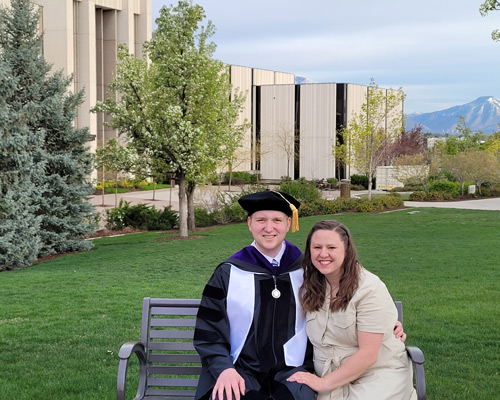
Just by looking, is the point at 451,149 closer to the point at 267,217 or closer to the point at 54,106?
the point at 54,106

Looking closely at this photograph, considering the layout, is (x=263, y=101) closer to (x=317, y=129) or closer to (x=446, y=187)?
(x=317, y=129)

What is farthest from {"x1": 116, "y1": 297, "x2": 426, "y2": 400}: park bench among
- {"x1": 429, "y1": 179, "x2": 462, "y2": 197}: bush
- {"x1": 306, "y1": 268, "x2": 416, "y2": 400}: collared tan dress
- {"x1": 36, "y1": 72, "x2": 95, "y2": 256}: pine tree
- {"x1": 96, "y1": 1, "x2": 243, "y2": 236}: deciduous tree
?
{"x1": 429, "y1": 179, "x2": 462, "y2": 197}: bush

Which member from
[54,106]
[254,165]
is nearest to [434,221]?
[54,106]

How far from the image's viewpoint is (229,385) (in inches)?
142

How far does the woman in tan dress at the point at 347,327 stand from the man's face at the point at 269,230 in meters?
0.24

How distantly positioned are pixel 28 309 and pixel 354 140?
27044 mm

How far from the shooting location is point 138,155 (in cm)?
2064

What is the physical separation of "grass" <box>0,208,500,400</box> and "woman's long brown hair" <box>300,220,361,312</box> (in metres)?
2.03

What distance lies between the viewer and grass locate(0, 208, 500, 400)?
5.68 m

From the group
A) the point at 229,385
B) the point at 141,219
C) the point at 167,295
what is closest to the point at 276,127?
the point at 141,219

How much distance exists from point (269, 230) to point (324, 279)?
442 millimetres

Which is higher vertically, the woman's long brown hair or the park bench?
the woman's long brown hair

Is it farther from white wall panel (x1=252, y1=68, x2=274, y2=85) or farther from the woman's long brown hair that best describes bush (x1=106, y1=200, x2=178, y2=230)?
white wall panel (x1=252, y1=68, x2=274, y2=85)

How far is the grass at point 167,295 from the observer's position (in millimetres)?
5684
